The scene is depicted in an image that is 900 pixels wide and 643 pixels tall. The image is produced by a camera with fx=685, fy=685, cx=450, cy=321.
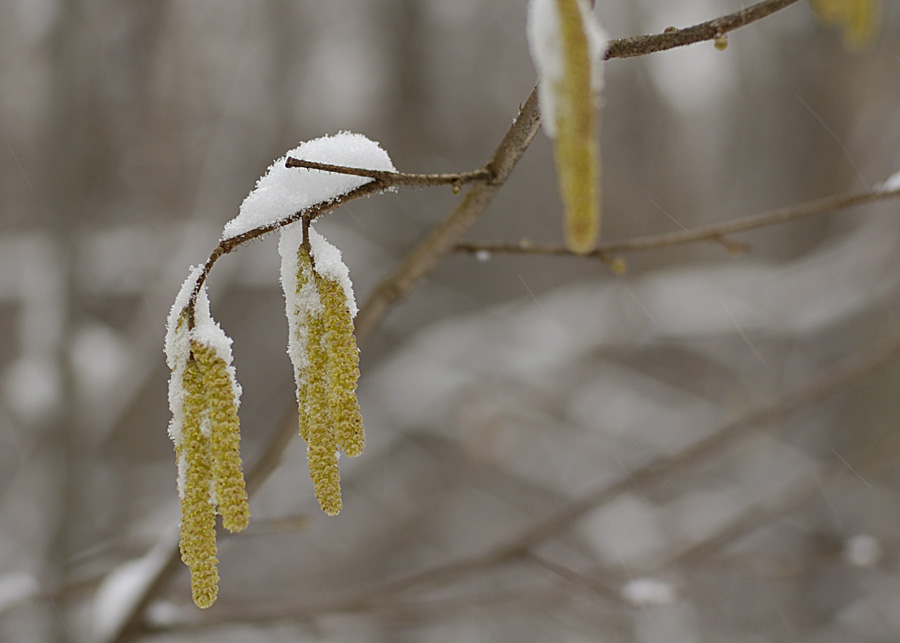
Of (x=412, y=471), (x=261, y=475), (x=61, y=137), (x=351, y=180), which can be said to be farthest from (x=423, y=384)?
(x=351, y=180)

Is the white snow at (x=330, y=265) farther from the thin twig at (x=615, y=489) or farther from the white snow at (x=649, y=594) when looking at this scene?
the white snow at (x=649, y=594)

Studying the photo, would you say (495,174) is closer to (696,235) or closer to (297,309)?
(297,309)

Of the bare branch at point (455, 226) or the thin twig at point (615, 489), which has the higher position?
the bare branch at point (455, 226)

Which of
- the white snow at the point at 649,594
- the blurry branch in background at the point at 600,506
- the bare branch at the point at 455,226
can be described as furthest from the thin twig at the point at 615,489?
the bare branch at the point at 455,226

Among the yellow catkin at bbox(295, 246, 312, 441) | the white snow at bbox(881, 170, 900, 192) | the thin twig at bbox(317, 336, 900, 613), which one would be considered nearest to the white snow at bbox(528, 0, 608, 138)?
the yellow catkin at bbox(295, 246, 312, 441)

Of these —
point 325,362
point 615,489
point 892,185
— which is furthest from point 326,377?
point 615,489

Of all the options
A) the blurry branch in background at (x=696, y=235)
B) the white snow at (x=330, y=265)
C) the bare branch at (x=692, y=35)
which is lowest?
the blurry branch in background at (x=696, y=235)

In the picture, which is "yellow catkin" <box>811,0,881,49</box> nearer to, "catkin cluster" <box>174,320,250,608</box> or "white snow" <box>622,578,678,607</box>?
"catkin cluster" <box>174,320,250,608</box>
